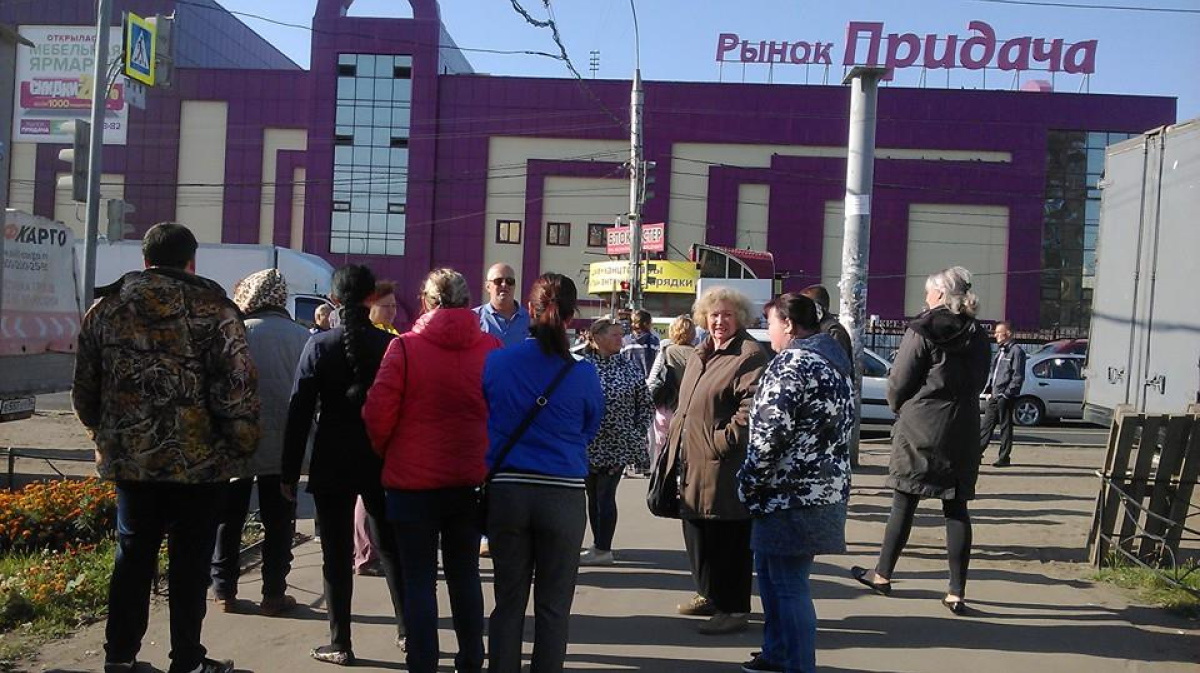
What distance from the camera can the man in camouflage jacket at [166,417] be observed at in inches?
173

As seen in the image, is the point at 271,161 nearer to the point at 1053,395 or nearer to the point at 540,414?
the point at 1053,395

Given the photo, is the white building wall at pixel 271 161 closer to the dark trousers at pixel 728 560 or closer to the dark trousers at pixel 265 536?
the dark trousers at pixel 265 536

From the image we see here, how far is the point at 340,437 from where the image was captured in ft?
16.3

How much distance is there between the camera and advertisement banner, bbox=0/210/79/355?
404 inches

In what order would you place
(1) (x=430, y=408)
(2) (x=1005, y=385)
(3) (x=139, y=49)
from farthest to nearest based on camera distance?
1. (3) (x=139, y=49)
2. (2) (x=1005, y=385)
3. (1) (x=430, y=408)

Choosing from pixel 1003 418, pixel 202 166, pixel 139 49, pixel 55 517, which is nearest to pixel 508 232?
pixel 202 166

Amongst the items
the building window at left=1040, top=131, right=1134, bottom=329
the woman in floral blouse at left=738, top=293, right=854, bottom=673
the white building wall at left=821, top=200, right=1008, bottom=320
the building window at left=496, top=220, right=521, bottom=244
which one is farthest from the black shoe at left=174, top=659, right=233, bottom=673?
the building window at left=1040, top=131, right=1134, bottom=329

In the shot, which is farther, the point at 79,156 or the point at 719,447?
→ the point at 79,156

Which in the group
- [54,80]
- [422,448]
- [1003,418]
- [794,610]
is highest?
[54,80]

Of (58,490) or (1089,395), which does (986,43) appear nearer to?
(1089,395)

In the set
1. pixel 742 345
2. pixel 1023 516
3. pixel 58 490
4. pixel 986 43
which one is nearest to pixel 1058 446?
pixel 1023 516

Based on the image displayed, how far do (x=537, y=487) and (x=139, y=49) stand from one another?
13.1 meters

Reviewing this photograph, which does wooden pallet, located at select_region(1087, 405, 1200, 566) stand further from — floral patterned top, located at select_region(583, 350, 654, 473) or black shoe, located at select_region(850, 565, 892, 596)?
floral patterned top, located at select_region(583, 350, 654, 473)

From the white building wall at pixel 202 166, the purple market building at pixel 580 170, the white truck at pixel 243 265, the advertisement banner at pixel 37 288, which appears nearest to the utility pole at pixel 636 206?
the white truck at pixel 243 265
